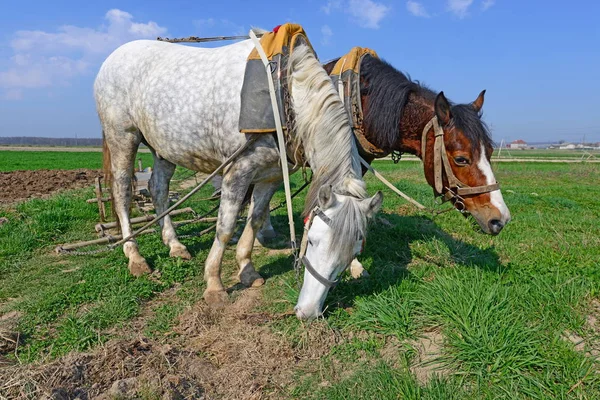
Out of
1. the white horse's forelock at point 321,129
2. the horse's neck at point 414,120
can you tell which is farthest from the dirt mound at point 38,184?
the horse's neck at point 414,120

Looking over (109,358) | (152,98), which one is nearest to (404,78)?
(152,98)

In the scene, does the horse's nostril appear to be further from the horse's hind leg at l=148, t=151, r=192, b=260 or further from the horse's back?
the horse's hind leg at l=148, t=151, r=192, b=260

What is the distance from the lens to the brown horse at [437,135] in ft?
11.0

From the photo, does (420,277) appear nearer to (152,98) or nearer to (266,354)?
(266,354)

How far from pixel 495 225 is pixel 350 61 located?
2.15 metres

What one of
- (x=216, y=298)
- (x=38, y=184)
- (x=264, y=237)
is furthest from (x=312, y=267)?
(x=38, y=184)

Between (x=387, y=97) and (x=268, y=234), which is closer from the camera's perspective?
(x=387, y=97)

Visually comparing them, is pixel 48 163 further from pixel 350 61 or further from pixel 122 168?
pixel 350 61

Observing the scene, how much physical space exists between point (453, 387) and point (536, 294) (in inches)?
51.5

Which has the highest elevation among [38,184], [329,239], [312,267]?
[329,239]

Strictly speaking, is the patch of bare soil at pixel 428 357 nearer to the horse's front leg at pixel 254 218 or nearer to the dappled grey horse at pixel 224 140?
the dappled grey horse at pixel 224 140

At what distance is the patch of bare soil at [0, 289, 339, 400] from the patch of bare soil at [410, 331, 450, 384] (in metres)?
0.60

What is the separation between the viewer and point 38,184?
1249 cm

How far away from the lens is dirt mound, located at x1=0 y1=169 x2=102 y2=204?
10.4m
